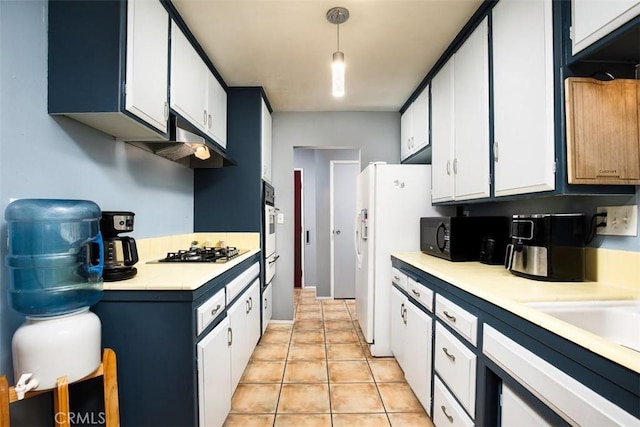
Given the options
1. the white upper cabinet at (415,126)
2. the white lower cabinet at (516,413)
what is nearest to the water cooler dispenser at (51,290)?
the white lower cabinet at (516,413)

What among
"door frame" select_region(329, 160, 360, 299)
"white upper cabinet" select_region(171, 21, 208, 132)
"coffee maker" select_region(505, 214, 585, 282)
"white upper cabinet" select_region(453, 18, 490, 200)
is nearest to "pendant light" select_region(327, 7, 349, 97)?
"white upper cabinet" select_region(453, 18, 490, 200)

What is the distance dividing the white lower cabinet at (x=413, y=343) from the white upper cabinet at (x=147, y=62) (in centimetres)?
188

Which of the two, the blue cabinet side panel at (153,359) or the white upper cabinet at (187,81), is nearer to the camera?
the blue cabinet side panel at (153,359)

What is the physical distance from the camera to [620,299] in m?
1.12

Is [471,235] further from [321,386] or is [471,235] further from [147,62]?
[147,62]

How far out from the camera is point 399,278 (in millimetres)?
2258

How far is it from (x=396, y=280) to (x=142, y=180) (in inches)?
77.5

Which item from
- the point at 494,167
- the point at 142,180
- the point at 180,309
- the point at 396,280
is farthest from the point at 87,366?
the point at 494,167

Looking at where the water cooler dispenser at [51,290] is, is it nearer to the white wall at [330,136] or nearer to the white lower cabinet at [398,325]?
the white lower cabinet at [398,325]

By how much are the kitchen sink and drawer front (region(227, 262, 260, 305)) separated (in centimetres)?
149

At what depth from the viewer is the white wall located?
3.42 metres

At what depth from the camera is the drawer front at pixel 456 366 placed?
1.25 meters

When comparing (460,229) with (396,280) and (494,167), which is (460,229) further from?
(396,280)

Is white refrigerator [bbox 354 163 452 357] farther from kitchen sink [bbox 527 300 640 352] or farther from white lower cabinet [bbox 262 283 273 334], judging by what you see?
kitchen sink [bbox 527 300 640 352]
